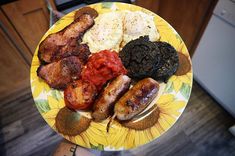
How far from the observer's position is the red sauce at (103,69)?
0.81 metres

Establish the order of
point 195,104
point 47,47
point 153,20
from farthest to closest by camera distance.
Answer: point 195,104, point 153,20, point 47,47

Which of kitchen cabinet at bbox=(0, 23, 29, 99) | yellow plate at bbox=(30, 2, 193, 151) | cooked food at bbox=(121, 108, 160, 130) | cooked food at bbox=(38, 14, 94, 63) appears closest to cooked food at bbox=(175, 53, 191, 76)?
yellow plate at bbox=(30, 2, 193, 151)

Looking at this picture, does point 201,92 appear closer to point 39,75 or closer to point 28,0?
point 39,75

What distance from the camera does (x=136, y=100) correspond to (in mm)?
740

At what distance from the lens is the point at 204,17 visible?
1.34 metres

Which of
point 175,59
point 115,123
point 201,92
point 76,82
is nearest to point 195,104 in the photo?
point 201,92

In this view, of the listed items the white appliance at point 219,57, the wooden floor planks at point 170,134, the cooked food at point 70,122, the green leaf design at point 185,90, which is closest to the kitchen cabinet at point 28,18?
the wooden floor planks at point 170,134

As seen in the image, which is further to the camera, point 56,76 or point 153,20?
point 153,20

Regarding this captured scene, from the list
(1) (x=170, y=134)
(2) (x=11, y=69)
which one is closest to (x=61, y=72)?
(2) (x=11, y=69)

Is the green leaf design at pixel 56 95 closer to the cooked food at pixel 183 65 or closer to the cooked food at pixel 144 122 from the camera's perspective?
the cooked food at pixel 144 122

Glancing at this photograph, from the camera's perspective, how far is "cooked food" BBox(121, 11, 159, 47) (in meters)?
0.96

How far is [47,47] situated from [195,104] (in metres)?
1.38

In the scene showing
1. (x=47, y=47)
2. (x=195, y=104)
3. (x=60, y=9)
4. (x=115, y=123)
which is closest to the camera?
(x=115, y=123)

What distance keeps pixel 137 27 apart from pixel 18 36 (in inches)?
36.1
